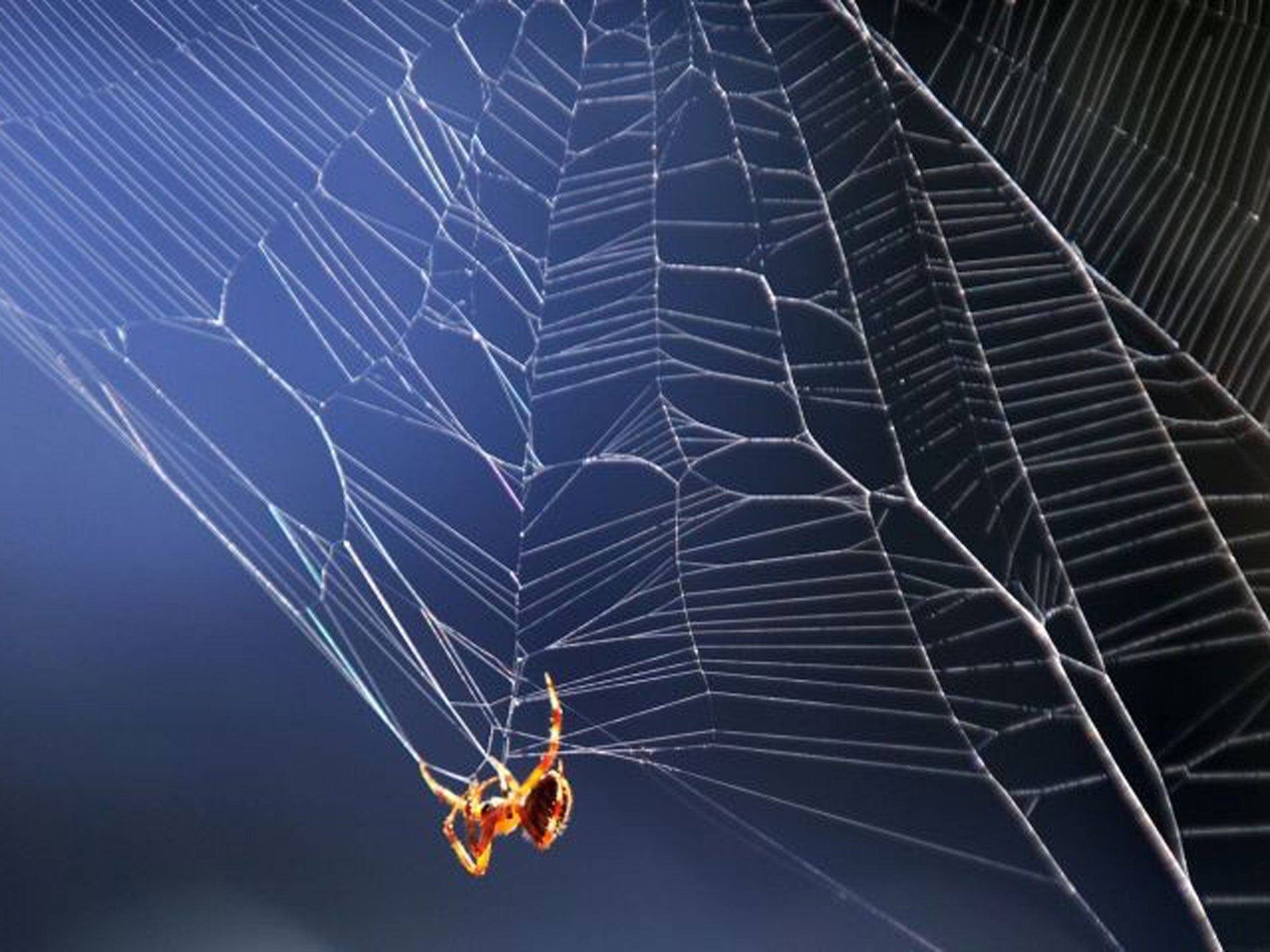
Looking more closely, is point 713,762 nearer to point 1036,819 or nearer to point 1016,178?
point 1036,819

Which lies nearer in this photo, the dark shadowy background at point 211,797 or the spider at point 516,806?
the spider at point 516,806

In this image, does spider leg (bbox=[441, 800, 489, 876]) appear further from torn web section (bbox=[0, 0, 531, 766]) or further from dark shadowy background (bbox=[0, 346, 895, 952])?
dark shadowy background (bbox=[0, 346, 895, 952])

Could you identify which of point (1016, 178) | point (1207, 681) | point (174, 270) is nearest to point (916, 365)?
point (1016, 178)

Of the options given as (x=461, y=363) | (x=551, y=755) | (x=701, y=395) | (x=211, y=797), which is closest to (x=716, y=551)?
(x=701, y=395)

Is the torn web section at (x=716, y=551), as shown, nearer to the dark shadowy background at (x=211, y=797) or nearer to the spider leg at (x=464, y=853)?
the dark shadowy background at (x=211, y=797)

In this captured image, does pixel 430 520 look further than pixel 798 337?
Yes

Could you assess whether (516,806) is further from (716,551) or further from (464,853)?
(716,551)

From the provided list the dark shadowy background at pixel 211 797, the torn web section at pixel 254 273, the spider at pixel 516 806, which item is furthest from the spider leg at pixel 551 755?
the dark shadowy background at pixel 211 797
